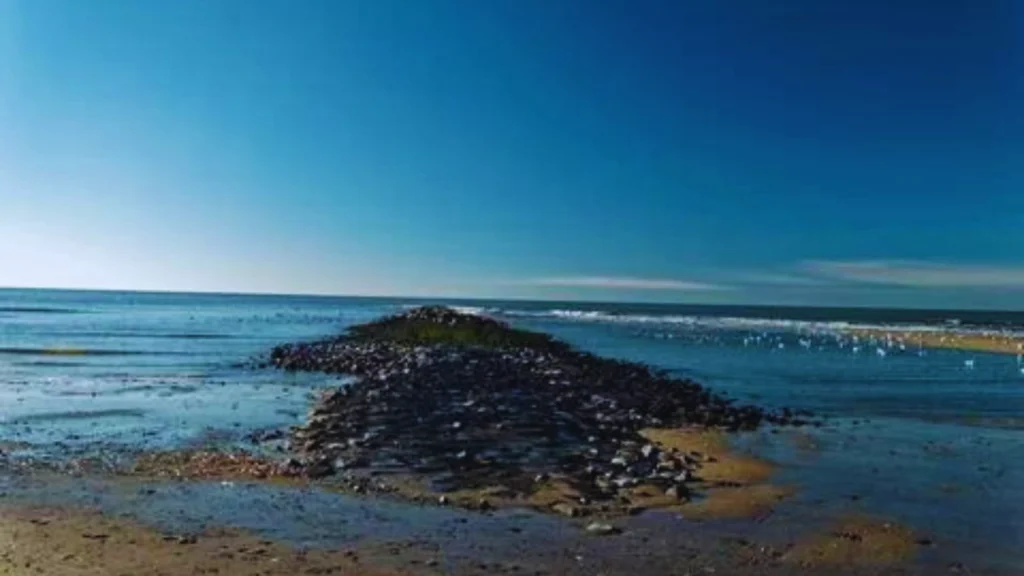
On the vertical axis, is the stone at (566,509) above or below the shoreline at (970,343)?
below

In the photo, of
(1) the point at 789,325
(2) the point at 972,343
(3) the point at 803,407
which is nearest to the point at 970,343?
(2) the point at 972,343

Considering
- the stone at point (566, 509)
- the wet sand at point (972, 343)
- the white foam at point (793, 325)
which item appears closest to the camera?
the stone at point (566, 509)

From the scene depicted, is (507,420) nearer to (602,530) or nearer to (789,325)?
(602,530)

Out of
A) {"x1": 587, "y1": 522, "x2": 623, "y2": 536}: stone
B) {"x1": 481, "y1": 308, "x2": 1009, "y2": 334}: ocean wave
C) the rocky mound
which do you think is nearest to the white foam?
{"x1": 481, "y1": 308, "x2": 1009, "y2": 334}: ocean wave

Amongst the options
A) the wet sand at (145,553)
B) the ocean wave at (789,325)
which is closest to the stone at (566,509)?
the wet sand at (145,553)

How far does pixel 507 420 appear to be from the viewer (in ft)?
55.8

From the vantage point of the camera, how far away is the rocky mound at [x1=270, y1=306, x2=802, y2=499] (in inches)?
499

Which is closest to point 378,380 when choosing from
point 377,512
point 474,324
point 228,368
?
point 228,368

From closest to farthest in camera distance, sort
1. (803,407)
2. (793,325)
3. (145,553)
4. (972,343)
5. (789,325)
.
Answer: (145,553), (803,407), (972,343), (793,325), (789,325)

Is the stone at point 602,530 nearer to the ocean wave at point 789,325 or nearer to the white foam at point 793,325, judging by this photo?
the white foam at point 793,325

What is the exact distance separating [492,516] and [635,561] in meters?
2.19

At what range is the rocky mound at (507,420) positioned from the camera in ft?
41.6

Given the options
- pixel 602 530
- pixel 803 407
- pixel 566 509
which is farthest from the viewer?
pixel 803 407

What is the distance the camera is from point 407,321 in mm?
56906
